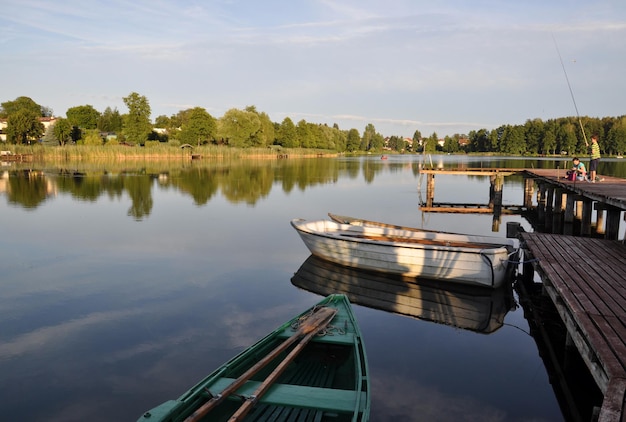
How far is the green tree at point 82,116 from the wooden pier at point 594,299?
115 m

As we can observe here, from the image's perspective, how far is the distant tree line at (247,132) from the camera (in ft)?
285

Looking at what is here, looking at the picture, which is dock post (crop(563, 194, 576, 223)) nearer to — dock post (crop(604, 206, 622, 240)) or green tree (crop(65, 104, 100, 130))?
dock post (crop(604, 206, 622, 240))

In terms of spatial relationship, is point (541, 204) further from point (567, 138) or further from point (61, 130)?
point (567, 138)

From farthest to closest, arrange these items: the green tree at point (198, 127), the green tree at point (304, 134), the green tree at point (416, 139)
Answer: the green tree at point (416, 139) → the green tree at point (304, 134) → the green tree at point (198, 127)

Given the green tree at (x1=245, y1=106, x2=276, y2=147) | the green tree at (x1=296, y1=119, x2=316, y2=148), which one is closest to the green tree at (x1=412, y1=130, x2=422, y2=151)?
the green tree at (x1=296, y1=119, x2=316, y2=148)

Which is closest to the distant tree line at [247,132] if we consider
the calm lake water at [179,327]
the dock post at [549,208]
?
the dock post at [549,208]

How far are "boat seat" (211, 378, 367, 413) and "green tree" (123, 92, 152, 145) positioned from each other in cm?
8876

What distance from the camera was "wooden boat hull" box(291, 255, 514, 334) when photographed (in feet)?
33.4

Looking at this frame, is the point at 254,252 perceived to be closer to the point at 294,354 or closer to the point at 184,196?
the point at 294,354

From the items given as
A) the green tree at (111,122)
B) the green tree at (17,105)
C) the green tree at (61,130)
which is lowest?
the green tree at (61,130)

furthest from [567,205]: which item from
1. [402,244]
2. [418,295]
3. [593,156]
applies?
[418,295]

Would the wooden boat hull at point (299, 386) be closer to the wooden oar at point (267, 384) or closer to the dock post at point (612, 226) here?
the wooden oar at point (267, 384)

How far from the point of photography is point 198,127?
88.7 m

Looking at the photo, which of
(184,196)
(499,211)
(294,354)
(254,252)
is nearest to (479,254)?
(294,354)
